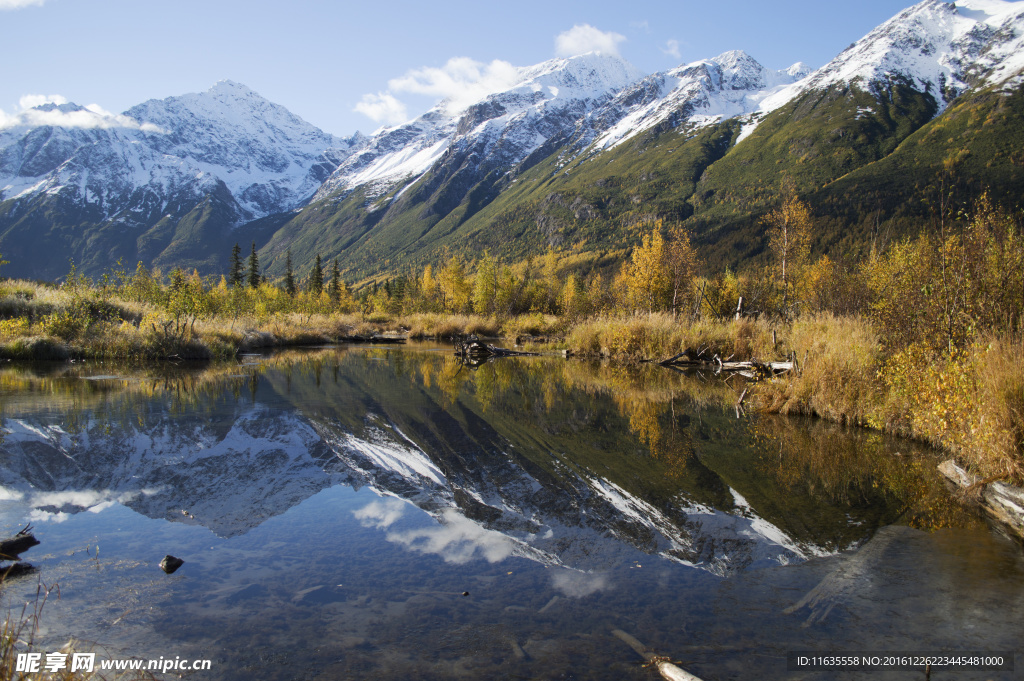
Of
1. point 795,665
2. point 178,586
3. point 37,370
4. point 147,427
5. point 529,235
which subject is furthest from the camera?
point 529,235

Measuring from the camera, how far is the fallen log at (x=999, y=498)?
204 inches

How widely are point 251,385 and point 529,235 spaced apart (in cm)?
18402

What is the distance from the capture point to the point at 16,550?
4109 mm

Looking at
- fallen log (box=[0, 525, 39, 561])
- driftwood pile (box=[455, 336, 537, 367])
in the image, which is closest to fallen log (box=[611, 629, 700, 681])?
fallen log (box=[0, 525, 39, 561])

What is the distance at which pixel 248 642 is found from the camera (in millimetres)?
3215

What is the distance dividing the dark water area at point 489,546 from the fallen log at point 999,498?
294 mm

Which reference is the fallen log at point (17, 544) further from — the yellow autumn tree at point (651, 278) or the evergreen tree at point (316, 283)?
the evergreen tree at point (316, 283)

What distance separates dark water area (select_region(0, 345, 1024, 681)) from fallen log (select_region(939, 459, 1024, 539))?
0.29 meters

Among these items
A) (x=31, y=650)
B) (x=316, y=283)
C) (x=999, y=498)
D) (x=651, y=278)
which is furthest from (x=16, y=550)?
(x=316, y=283)

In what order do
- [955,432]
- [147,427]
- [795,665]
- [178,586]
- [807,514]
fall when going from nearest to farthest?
[795,665], [178,586], [807,514], [955,432], [147,427]

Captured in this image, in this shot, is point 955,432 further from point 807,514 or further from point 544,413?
point 544,413

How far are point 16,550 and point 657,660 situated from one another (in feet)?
15.8

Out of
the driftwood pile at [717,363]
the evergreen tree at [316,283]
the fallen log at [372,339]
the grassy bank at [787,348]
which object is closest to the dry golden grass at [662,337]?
the grassy bank at [787,348]

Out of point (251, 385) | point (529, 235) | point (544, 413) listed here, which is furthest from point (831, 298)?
Result: point (529, 235)
